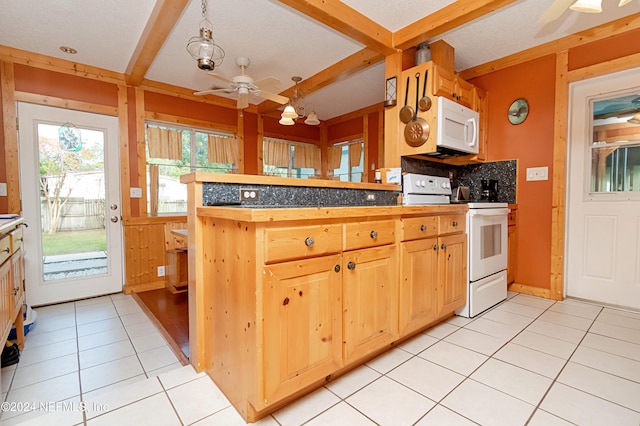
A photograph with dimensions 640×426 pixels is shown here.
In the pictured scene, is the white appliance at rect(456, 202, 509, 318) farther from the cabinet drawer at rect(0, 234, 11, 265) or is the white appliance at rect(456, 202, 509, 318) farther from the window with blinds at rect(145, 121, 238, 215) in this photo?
the window with blinds at rect(145, 121, 238, 215)

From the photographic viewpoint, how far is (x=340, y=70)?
11.2 feet

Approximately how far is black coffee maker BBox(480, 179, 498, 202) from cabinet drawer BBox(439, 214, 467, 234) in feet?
3.84

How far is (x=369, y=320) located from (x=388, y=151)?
6.08 feet

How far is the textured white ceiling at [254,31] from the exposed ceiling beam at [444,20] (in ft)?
→ 0.18

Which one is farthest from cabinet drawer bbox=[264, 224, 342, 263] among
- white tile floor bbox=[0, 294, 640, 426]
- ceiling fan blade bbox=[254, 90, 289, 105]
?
ceiling fan blade bbox=[254, 90, 289, 105]

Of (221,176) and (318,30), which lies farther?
(318,30)

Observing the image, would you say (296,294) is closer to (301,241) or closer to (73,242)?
(301,241)

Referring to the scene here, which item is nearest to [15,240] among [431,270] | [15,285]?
[15,285]

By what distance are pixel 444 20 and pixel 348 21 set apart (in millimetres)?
778

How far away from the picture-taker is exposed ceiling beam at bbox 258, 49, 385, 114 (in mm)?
3072

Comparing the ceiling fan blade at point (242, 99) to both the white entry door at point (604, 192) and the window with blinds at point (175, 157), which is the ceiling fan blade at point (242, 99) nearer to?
the window with blinds at point (175, 157)

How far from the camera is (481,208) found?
2.58 metres

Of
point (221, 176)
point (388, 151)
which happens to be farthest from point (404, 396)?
point (388, 151)

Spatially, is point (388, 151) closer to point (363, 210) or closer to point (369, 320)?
point (363, 210)
